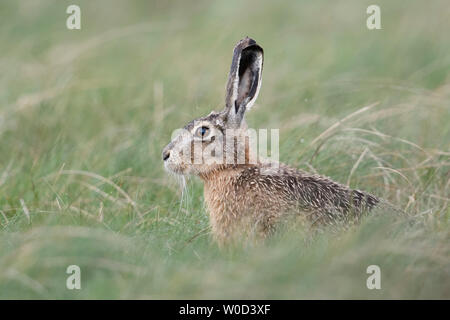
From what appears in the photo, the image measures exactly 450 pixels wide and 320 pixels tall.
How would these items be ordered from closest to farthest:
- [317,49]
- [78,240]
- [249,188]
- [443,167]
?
[78,240] → [249,188] → [443,167] → [317,49]

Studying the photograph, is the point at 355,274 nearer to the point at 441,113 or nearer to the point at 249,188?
the point at 249,188

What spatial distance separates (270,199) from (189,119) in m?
2.83

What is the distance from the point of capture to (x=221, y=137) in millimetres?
6918

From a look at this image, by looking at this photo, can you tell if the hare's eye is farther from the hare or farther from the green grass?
the green grass

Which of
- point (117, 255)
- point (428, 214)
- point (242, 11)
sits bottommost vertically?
point (117, 255)

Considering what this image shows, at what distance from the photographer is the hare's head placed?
690cm

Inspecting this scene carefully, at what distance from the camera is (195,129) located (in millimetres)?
6926

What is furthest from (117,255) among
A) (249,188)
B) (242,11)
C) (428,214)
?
(242,11)

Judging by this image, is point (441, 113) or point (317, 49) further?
point (317, 49)

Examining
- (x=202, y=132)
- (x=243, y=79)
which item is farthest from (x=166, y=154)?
(x=243, y=79)

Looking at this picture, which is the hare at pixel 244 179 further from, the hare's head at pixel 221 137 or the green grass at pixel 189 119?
the green grass at pixel 189 119

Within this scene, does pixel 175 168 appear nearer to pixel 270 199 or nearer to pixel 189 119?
pixel 270 199

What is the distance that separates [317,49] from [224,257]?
6.98 metres
